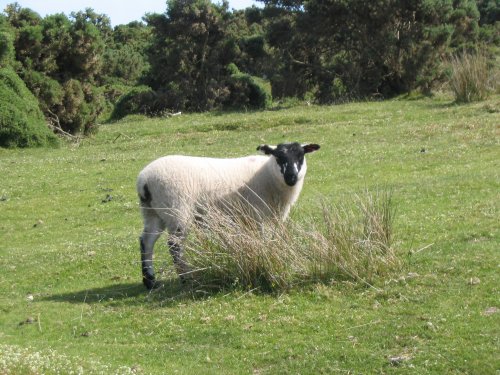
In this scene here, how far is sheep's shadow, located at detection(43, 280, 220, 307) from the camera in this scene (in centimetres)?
1098

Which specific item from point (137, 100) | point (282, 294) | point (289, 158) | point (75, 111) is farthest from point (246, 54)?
point (282, 294)

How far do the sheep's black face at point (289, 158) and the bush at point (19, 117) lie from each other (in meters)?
18.1

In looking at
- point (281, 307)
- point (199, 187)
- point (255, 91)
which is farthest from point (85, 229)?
point (255, 91)

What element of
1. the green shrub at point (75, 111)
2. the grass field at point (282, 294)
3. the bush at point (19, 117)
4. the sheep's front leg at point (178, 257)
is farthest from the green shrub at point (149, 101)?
the sheep's front leg at point (178, 257)

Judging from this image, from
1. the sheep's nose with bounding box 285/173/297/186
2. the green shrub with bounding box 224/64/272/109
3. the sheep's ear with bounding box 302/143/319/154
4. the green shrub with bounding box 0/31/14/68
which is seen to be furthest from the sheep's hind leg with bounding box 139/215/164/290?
the green shrub with bounding box 224/64/272/109

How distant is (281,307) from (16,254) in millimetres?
7284

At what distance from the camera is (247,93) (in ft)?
129

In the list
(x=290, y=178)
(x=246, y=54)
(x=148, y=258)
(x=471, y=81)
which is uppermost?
(x=246, y=54)

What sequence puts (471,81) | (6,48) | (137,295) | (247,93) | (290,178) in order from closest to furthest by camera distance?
(137,295) → (290,178) → (471,81) → (6,48) → (247,93)

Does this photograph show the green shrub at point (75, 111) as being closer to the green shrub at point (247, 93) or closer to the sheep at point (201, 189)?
the green shrub at point (247, 93)

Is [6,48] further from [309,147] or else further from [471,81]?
[309,147]

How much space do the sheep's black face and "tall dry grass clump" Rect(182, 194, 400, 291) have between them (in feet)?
2.65

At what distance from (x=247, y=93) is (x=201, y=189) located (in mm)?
27634

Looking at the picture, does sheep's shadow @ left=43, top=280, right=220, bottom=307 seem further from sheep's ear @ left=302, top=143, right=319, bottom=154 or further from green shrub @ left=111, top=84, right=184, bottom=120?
green shrub @ left=111, top=84, right=184, bottom=120
